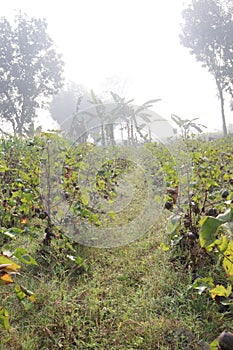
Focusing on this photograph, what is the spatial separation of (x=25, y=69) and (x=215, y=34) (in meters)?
12.0

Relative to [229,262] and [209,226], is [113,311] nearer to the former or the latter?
[229,262]

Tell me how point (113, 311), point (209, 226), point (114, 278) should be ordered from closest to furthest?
point (209, 226) → point (113, 311) → point (114, 278)

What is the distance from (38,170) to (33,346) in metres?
1.39

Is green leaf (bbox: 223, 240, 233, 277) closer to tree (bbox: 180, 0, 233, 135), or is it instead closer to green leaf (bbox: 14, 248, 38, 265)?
green leaf (bbox: 14, 248, 38, 265)

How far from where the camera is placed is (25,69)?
22.9m

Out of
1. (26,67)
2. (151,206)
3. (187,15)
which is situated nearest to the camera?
(151,206)

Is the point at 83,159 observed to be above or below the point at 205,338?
above

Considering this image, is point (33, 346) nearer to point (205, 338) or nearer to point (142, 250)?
point (205, 338)

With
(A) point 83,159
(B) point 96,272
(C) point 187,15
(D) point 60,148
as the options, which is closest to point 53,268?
(B) point 96,272

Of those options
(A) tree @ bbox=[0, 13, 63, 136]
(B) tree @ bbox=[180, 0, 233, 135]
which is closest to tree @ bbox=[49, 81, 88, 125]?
(A) tree @ bbox=[0, 13, 63, 136]

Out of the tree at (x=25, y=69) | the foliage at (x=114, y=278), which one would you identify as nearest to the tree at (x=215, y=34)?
the tree at (x=25, y=69)

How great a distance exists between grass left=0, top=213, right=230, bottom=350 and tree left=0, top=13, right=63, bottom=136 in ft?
69.3

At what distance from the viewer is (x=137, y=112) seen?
2594mm

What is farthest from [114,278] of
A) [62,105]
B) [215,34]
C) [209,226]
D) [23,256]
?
[62,105]
